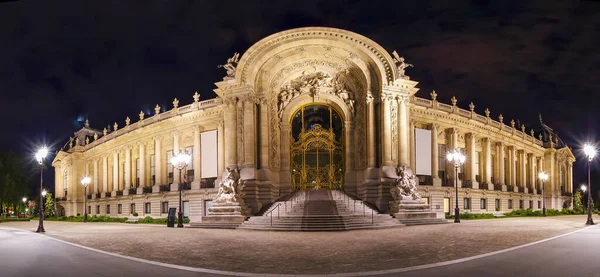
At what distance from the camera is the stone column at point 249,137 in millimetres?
36062

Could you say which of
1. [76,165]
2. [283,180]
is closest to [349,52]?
[283,180]

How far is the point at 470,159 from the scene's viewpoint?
5150 cm

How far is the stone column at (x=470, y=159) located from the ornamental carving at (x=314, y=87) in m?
18.9

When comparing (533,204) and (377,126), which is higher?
(377,126)

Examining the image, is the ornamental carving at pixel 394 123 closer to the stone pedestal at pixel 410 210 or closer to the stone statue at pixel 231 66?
the stone pedestal at pixel 410 210

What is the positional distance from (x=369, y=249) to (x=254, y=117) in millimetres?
22435

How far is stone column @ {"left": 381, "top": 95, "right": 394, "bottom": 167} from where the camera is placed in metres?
36.5

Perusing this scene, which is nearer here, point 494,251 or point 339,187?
point 494,251

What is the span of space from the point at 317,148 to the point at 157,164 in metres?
20.6

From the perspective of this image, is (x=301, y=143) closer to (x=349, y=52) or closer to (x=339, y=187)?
(x=339, y=187)

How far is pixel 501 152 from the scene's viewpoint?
57188 millimetres

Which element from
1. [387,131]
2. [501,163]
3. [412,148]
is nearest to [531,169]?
[501,163]

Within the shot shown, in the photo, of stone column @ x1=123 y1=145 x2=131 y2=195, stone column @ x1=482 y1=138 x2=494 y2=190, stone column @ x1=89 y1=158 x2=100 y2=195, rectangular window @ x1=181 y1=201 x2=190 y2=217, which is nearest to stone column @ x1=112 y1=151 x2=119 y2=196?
stone column @ x1=123 y1=145 x2=131 y2=195

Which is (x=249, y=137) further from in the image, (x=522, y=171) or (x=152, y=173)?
(x=522, y=171)
